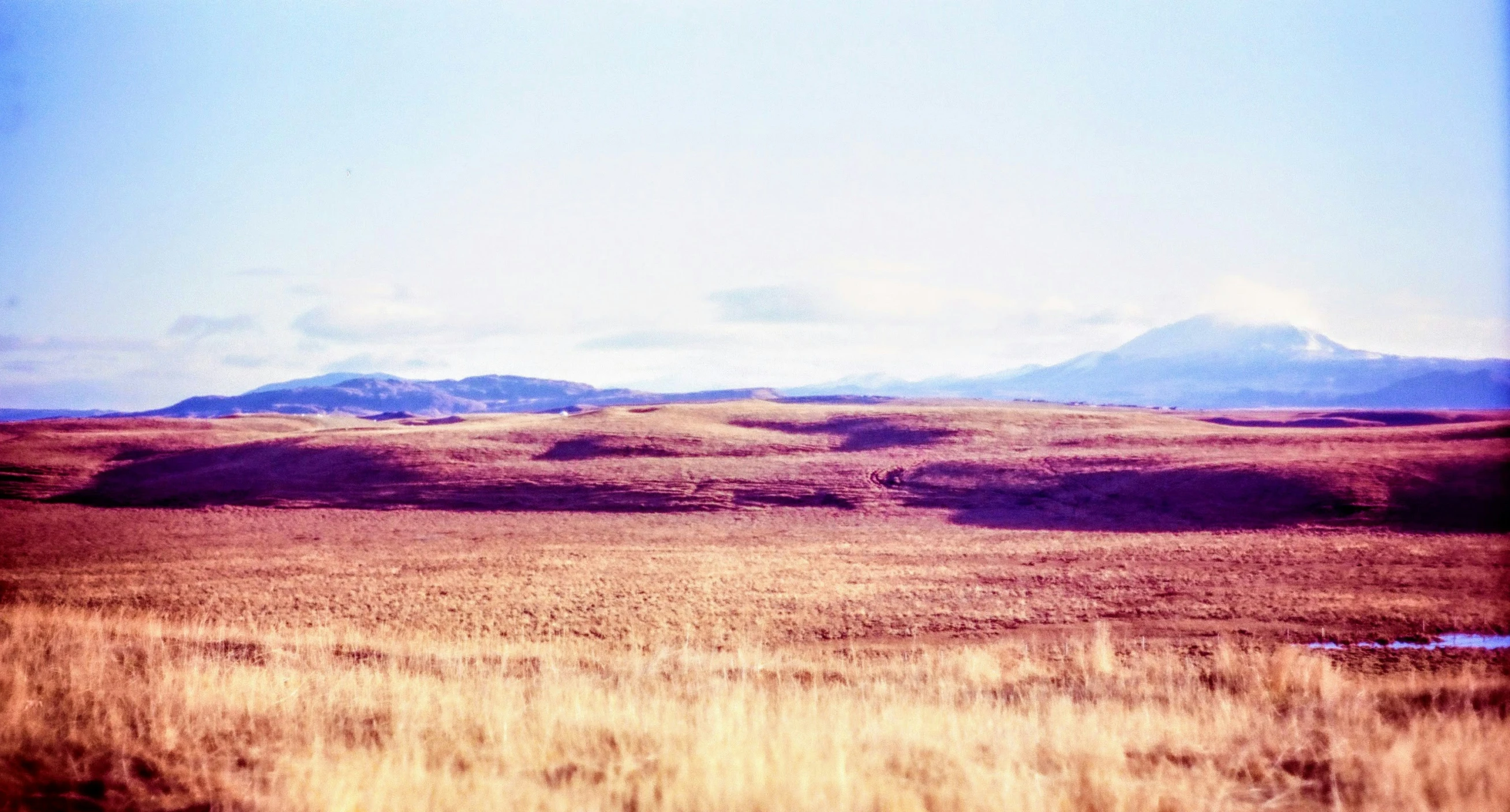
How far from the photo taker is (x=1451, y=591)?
15492 mm

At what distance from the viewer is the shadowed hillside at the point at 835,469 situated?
26719 millimetres

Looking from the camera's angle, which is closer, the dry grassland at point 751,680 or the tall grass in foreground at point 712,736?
the tall grass in foreground at point 712,736

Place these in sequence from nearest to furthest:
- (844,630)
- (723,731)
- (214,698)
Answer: (723,731) < (214,698) < (844,630)

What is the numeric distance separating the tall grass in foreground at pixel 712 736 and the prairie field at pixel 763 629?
4 cm

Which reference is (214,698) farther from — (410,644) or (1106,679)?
(1106,679)

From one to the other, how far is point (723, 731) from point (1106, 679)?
549 cm

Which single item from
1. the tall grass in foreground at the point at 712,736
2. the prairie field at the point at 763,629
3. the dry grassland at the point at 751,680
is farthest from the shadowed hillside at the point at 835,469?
the tall grass in foreground at the point at 712,736

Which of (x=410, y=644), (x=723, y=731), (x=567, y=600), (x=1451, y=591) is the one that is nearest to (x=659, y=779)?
(x=723, y=731)

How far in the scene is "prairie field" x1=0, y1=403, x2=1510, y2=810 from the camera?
5.50 metres

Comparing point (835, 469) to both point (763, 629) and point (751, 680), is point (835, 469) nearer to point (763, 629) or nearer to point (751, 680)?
point (763, 629)

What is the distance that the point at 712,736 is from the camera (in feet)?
20.3

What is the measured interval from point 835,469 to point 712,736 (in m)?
30.8

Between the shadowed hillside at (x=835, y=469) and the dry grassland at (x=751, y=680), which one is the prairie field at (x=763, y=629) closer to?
the dry grassland at (x=751, y=680)

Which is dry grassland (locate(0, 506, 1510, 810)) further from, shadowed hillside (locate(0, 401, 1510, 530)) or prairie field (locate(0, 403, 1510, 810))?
shadowed hillside (locate(0, 401, 1510, 530))
